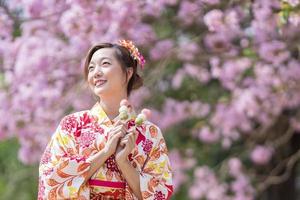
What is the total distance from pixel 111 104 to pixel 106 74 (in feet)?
0.42

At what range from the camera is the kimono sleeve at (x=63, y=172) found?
336cm

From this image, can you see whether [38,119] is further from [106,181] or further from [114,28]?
[106,181]

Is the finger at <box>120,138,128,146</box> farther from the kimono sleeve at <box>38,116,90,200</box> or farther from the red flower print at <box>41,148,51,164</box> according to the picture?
the red flower print at <box>41,148,51,164</box>

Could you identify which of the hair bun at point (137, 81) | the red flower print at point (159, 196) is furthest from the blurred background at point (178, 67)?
the red flower print at point (159, 196)

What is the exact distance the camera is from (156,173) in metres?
3.52

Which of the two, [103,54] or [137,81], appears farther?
[137,81]

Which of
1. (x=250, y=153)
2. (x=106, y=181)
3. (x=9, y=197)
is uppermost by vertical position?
(x=9, y=197)

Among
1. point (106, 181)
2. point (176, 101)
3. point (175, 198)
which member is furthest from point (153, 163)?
point (175, 198)

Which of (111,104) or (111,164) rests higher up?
(111,104)

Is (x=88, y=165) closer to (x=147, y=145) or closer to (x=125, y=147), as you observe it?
(x=125, y=147)

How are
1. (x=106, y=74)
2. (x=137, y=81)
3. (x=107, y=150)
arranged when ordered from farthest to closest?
(x=137, y=81) → (x=106, y=74) → (x=107, y=150)

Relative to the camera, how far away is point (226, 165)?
942 cm

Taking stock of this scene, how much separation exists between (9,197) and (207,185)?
3.75 m

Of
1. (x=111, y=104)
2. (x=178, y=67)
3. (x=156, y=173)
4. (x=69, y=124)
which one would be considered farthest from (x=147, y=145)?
(x=178, y=67)
